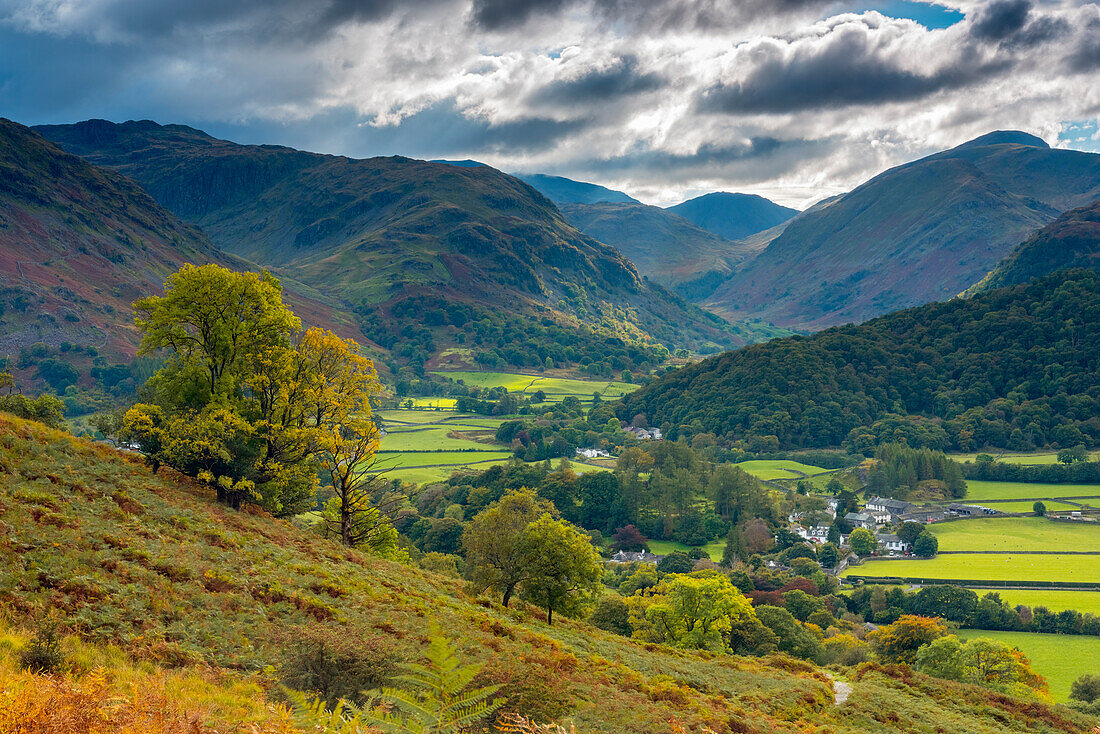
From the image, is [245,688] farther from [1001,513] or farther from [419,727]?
[1001,513]

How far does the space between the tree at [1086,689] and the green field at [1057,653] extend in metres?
1.39

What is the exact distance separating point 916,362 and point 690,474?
332ft

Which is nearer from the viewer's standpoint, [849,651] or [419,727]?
[419,727]

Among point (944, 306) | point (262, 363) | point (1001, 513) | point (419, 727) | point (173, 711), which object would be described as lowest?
point (1001, 513)

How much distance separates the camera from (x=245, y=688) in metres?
12.9

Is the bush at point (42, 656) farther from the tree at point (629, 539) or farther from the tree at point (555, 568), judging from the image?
the tree at point (629, 539)

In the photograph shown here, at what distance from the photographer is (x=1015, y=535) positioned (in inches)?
3548

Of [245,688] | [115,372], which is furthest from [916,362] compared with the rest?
[115,372]

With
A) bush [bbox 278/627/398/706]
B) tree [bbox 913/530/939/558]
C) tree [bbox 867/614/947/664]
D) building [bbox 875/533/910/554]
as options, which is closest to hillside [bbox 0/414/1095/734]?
bush [bbox 278/627/398/706]

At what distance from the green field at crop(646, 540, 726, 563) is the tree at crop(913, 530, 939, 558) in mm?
25540

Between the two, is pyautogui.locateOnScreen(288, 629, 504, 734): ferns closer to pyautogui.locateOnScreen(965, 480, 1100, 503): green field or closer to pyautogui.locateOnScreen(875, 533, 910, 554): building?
pyautogui.locateOnScreen(875, 533, 910, 554): building

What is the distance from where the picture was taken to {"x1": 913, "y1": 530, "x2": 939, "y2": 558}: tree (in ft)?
277

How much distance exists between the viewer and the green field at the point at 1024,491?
108m

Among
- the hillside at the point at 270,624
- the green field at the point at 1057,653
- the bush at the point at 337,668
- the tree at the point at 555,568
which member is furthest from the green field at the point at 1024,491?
the bush at the point at 337,668
